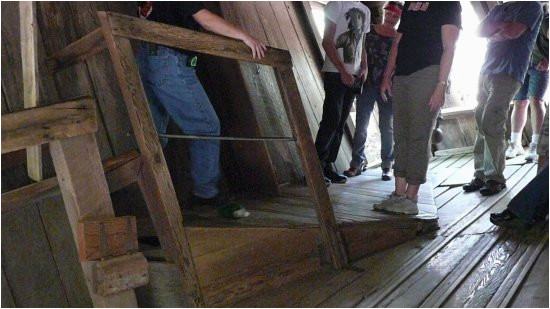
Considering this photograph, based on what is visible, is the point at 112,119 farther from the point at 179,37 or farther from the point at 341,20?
the point at 341,20

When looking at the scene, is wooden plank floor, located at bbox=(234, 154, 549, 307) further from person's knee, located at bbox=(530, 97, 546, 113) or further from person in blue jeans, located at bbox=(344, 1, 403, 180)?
person's knee, located at bbox=(530, 97, 546, 113)

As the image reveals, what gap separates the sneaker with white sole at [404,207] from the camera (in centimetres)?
235

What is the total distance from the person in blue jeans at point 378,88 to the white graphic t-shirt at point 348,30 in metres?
0.26

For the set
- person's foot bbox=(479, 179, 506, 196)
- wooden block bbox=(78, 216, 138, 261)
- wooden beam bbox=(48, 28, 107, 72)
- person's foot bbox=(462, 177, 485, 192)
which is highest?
wooden beam bbox=(48, 28, 107, 72)

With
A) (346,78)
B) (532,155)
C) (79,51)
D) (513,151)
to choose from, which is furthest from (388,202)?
(513,151)

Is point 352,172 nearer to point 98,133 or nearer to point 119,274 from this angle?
point 98,133

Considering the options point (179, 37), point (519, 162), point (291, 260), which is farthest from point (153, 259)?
point (519, 162)

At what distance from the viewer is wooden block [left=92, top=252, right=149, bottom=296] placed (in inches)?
49.1

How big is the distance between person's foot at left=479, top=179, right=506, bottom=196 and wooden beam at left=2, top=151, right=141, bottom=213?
7.67 ft

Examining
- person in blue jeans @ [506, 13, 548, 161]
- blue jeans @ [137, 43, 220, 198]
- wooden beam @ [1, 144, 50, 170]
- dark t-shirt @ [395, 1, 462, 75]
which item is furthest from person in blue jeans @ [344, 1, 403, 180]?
wooden beam @ [1, 144, 50, 170]

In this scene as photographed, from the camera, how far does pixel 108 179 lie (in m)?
1.55

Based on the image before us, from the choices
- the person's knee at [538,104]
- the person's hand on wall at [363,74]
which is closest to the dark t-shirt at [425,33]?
the person's hand on wall at [363,74]

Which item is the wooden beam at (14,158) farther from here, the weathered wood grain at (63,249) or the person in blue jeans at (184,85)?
the person in blue jeans at (184,85)

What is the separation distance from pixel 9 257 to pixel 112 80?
919mm
